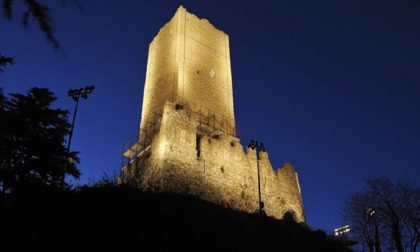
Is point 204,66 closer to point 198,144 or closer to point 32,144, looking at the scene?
point 198,144

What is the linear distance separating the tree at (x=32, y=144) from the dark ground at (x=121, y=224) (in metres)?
1.84

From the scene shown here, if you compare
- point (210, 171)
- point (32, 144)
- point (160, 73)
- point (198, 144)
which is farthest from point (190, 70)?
point (32, 144)

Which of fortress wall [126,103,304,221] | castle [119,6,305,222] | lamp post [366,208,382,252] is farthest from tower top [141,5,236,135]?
lamp post [366,208,382,252]

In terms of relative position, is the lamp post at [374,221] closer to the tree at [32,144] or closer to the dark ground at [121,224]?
the dark ground at [121,224]

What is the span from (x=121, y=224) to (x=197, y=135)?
549 inches

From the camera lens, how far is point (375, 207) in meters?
20.5

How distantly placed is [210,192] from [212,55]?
12.9m

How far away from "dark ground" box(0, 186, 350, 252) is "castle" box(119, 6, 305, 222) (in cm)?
619

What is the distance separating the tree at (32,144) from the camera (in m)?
12.9

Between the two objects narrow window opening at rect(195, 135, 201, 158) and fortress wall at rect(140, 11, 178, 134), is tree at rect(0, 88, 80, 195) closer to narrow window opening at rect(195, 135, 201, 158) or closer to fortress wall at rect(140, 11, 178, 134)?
narrow window opening at rect(195, 135, 201, 158)

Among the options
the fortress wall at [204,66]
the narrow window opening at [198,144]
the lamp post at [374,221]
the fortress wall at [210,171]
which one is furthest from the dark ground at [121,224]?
the fortress wall at [204,66]

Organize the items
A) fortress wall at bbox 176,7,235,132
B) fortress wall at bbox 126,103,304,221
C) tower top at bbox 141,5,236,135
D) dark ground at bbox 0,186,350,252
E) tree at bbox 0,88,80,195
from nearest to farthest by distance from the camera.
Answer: dark ground at bbox 0,186,350,252 → tree at bbox 0,88,80,195 → fortress wall at bbox 126,103,304,221 → tower top at bbox 141,5,236,135 → fortress wall at bbox 176,7,235,132

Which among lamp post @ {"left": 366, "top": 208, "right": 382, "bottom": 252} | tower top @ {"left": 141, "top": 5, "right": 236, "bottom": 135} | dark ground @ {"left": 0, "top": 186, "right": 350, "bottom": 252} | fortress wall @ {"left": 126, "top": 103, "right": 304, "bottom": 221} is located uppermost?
tower top @ {"left": 141, "top": 5, "right": 236, "bottom": 135}

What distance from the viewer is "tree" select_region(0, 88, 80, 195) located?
12914 mm
